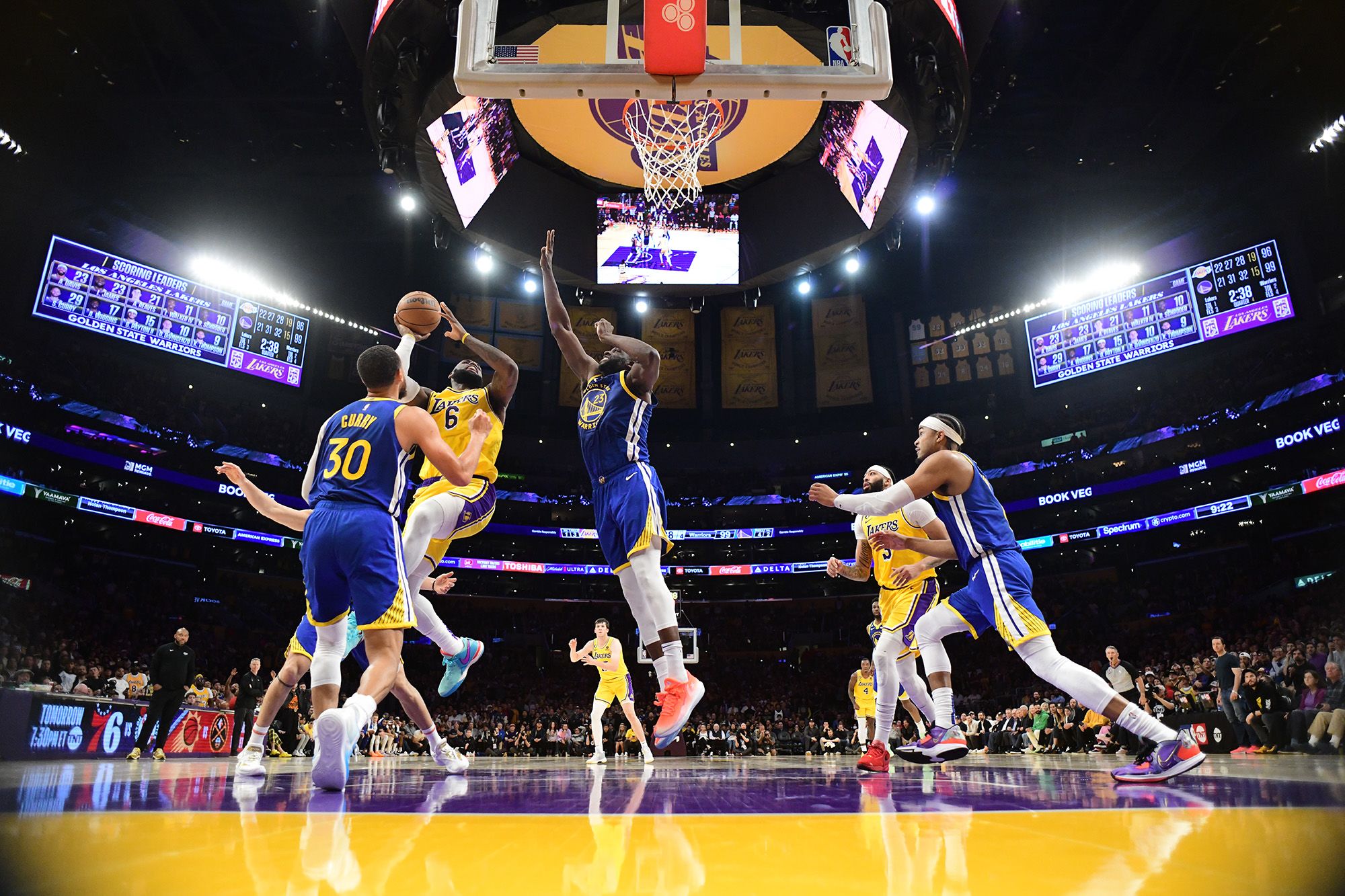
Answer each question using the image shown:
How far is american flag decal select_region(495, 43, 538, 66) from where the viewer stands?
5926 mm

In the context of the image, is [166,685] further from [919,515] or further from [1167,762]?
[1167,762]

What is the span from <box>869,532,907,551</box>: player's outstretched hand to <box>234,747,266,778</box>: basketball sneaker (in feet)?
12.5

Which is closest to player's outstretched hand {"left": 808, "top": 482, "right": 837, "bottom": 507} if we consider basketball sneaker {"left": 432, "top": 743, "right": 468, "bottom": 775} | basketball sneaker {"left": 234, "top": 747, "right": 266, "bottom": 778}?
basketball sneaker {"left": 432, "top": 743, "right": 468, "bottom": 775}

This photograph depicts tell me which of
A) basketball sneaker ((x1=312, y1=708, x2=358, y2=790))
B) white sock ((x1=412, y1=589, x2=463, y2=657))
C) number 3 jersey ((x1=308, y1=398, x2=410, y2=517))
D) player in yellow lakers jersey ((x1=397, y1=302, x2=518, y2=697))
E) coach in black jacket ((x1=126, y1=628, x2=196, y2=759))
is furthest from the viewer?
coach in black jacket ((x1=126, y1=628, x2=196, y2=759))

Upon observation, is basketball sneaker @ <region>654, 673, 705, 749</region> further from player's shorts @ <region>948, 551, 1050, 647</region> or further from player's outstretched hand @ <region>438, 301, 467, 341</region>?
player's outstretched hand @ <region>438, 301, 467, 341</region>

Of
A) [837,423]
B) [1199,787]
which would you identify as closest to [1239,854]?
[1199,787]

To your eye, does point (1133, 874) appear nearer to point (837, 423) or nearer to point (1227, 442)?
point (1227, 442)

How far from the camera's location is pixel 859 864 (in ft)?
5.29

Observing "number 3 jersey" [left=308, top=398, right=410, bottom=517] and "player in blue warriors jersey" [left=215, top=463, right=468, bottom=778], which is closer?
"number 3 jersey" [left=308, top=398, right=410, bottom=517]

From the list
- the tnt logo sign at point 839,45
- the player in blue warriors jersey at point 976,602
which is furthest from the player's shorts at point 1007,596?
the tnt logo sign at point 839,45

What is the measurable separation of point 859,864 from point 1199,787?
2.88 metres

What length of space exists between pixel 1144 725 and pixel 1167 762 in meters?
0.18

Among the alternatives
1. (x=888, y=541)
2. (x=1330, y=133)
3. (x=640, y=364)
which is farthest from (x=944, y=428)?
(x=1330, y=133)

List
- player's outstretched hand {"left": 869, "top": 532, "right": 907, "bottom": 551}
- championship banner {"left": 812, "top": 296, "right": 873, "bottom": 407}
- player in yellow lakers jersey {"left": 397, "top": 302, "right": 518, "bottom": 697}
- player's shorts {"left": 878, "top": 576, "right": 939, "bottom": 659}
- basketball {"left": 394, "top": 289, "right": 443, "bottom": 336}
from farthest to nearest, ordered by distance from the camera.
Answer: championship banner {"left": 812, "top": 296, "right": 873, "bottom": 407}, player's shorts {"left": 878, "top": 576, "right": 939, "bottom": 659}, player in yellow lakers jersey {"left": 397, "top": 302, "right": 518, "bottom": 697}, player's outstretched hand {"left": 869, "top": 532, "right": 907, "bottom": 551}, basketball {"left": 394, "top": 289, "right": 443, "bottom": 336}
